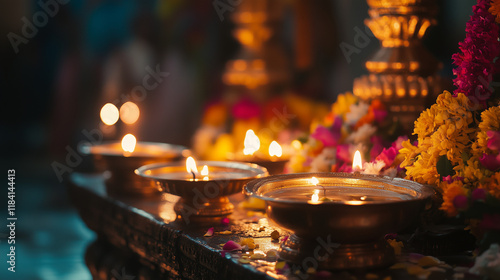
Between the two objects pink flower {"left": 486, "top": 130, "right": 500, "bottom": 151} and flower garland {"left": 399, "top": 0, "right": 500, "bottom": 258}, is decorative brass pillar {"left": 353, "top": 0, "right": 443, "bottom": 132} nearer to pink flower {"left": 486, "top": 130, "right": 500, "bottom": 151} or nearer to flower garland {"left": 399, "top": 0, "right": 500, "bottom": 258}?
flower garland {"left": 399, "top": 0, "right": 500, "bottom": 258}

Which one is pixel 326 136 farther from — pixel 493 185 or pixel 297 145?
pixel 493 185

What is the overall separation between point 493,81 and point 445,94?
8.4 inches

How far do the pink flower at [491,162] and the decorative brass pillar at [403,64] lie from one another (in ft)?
2.28

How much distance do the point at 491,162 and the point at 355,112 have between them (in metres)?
0.87

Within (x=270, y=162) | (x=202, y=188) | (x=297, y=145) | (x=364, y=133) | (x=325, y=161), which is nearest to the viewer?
(x=202, y=188)

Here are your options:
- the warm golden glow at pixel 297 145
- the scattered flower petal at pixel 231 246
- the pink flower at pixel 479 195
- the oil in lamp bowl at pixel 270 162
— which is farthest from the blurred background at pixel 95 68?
the pink flower at pixel 479 195

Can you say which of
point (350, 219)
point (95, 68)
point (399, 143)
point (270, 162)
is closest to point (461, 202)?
point (350, 219)

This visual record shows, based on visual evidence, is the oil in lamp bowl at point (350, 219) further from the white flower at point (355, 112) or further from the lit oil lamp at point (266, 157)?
the lit oil lamp at point (266, 157)

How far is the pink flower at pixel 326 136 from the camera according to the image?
8.42 ft

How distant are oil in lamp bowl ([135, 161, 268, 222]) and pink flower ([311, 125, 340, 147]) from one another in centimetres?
35

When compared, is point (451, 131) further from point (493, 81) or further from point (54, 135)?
point (54, 135)

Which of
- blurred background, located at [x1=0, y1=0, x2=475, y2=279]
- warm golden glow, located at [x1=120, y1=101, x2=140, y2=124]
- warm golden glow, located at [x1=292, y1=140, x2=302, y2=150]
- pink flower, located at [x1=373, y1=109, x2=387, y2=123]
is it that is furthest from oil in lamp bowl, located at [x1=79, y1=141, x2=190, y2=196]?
warm golden glow, located at [x1=120, y1=101, x2=140, y2=124]

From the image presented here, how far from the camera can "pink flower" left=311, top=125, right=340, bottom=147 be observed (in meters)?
2.57

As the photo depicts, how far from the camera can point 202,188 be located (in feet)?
7.32
